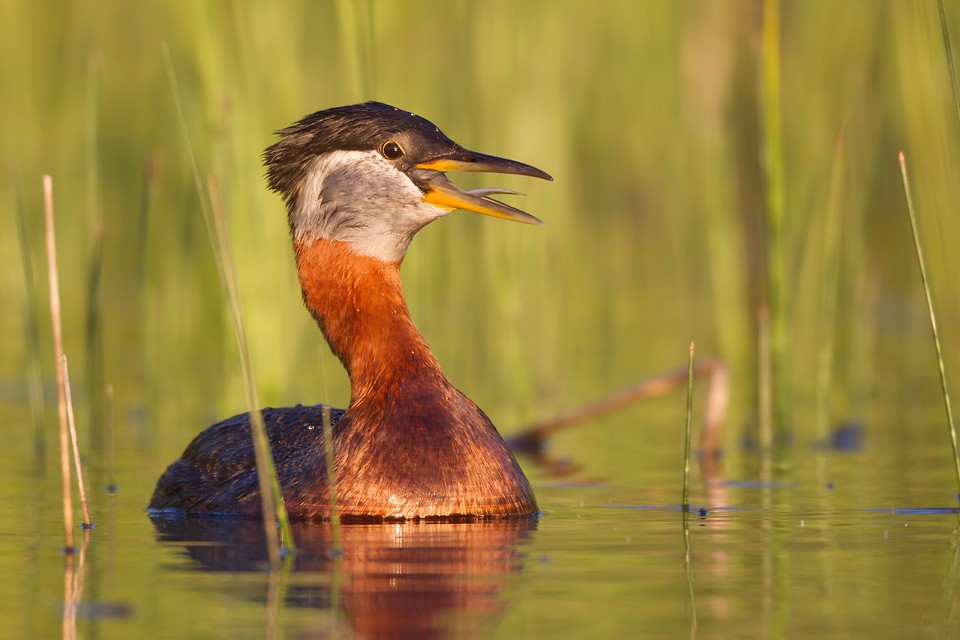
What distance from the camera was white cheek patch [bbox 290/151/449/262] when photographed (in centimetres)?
818

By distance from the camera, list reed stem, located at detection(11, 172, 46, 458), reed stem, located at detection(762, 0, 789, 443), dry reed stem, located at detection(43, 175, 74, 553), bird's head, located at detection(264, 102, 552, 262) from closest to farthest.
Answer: dry reed stem, located at detection(43, 175, 74, 553) → bird's head, located at detection(264, 102, 552, 262) → reed stem, located at detection(11, 172, 46, 458) → reed stem, located at detection(762, 0, 789, 443)

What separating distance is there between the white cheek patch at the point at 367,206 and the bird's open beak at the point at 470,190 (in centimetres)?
8

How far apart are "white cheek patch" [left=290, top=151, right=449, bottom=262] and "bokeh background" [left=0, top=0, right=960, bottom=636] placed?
2.99 ft

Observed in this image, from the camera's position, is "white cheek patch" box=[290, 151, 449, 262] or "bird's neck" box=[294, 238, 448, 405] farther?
"white cheek patch" box=[290, 151, 449, 262]

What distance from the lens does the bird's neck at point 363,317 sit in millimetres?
7941

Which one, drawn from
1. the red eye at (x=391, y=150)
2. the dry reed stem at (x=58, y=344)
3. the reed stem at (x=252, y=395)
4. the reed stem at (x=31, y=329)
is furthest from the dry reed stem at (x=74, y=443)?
the reed stem at (x=31, y=329)

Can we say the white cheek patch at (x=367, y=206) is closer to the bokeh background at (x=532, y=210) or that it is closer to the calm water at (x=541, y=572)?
the bokeh background at (x=532, y=210)

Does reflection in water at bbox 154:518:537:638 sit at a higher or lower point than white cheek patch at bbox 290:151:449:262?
lower

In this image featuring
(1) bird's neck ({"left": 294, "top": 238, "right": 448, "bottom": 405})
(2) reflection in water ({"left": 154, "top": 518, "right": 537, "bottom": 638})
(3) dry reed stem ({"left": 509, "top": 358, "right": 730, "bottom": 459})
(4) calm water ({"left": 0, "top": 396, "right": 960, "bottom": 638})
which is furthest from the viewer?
(3) dry reed stem ({"left": 509, "top": 358, "right": 730, "bottom": 459})

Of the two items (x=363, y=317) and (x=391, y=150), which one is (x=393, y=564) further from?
(x=391, y=150)

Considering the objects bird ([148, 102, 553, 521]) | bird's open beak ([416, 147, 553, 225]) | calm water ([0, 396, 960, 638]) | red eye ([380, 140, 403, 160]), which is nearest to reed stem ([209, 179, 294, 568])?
calm water ([0, 396, 960, 638])

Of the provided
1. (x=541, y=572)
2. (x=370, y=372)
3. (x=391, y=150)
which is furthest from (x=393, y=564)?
(x=391, y=150)

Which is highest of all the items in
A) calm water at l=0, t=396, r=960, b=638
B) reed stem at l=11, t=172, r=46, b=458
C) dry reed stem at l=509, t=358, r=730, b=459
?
reed stem at l=11, t=172, r=46, b=458

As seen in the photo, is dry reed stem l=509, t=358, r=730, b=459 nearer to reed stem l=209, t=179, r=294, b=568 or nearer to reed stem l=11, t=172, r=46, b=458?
reed stem l=11, t=172, r=46, b=458
